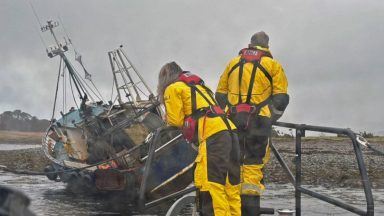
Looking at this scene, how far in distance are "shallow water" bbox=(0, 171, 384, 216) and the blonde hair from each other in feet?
14.5

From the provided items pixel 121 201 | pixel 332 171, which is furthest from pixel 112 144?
pixel 332 171

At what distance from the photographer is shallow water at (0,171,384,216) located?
918 cm

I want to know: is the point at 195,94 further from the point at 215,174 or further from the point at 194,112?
the point at 215,174

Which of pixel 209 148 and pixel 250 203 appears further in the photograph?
pixel 250 203

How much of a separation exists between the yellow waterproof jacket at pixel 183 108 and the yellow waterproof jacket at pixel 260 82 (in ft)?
2.50

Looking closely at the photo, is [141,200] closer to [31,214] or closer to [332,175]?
[31,214]

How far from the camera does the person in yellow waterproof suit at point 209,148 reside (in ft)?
14.0

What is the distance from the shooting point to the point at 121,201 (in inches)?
453

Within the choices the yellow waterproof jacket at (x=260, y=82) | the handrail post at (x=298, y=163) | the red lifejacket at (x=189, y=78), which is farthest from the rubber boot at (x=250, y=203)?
the red lifejacket at (x=189, y=78)

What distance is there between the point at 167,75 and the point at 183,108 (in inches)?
12.4

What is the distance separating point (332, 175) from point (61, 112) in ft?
25.7

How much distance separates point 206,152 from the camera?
4312mm

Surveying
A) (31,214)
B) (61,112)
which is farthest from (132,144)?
(31,214)

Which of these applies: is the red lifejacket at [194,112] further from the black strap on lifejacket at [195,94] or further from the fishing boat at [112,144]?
the fishing boat at [112,144]
